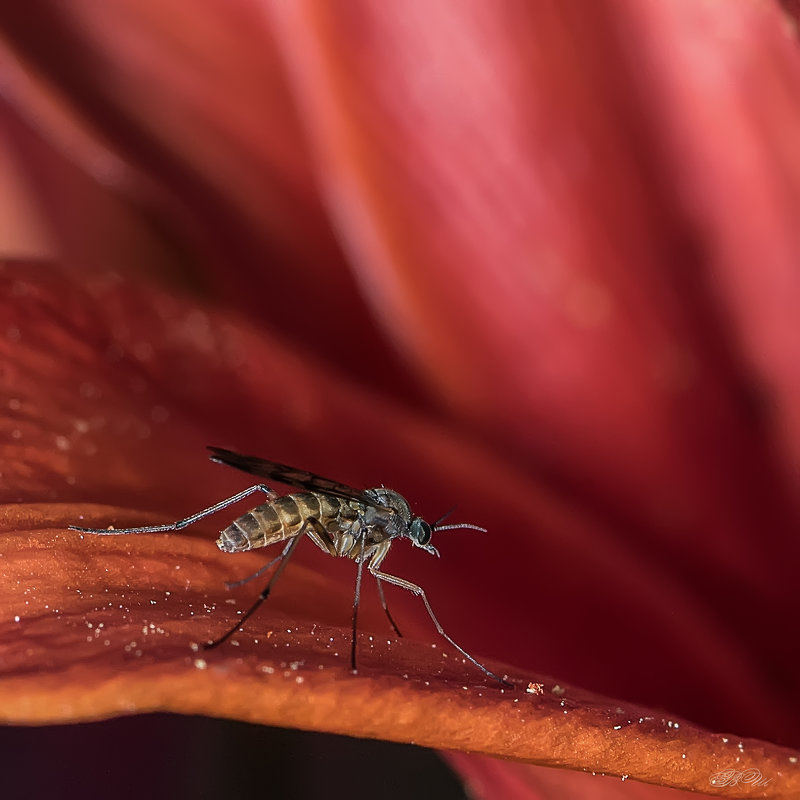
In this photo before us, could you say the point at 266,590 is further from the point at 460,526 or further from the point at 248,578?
the point at 460,526

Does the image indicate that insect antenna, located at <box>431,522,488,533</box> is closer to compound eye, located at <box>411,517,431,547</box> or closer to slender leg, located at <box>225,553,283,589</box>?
compound eye, located at <box>411,517,431,547</box>

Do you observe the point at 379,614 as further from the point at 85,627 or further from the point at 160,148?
the point at 160,148

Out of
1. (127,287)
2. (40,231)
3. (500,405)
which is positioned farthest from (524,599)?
(40,231)

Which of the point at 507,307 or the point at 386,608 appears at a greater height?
the point at 507,307

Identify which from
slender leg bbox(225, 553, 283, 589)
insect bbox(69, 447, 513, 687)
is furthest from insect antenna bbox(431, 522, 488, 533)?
slender leg bbox(225, 553, 283, 589)

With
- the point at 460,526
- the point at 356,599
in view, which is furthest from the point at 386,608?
the point at 460,526

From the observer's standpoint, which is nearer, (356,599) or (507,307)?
(356,599)

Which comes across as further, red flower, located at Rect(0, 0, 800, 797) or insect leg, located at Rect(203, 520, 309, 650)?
red flower, located at Rect(0, 0, 800, 797)
